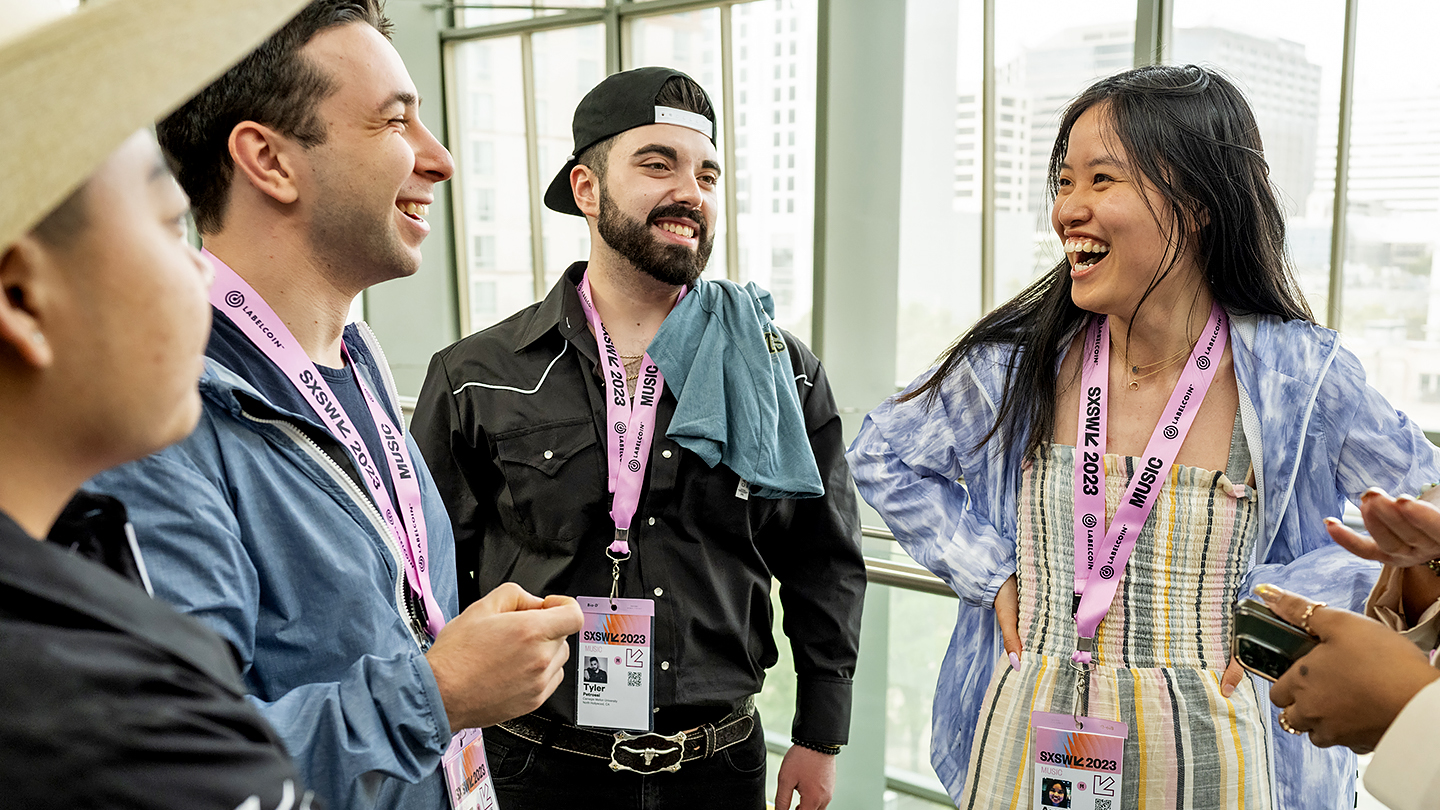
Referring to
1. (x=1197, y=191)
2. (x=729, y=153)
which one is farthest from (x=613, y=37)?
(x=1197, y=191)

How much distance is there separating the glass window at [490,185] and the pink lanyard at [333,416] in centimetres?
820

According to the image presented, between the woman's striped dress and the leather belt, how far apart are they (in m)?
0.57

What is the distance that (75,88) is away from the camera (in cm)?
59

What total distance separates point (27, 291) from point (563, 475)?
1.58 meters

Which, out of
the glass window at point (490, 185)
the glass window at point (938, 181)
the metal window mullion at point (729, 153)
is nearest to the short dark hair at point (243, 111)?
the glass window at point (938, 181)

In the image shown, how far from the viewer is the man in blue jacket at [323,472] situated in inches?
47.2

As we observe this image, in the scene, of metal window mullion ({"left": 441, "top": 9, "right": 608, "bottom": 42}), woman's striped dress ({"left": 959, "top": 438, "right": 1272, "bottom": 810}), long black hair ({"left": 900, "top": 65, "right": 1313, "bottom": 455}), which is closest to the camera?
woman's striped dress ({"left": 959, "top": 438, "right": 1272, "bottom": 810})

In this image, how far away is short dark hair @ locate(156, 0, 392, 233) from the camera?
4.96ft

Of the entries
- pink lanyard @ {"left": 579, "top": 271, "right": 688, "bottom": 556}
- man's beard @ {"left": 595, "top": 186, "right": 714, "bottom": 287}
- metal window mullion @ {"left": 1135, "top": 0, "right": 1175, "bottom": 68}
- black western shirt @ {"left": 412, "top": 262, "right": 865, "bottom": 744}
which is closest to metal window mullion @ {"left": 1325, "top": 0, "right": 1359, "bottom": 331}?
metal window mullion @ {"left": 1135, "top": 0, "right": 1175, "bottom": 68}

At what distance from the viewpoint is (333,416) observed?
150 cm

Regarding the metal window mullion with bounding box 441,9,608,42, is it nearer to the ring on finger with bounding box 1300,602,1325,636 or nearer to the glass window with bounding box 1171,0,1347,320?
the glass window with bounding box 1171,0,1347,320

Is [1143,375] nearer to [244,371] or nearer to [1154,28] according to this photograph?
[244,371]

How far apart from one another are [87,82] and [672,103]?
2002mm

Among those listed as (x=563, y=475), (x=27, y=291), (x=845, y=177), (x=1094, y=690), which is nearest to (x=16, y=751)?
(x=27, y=291)
